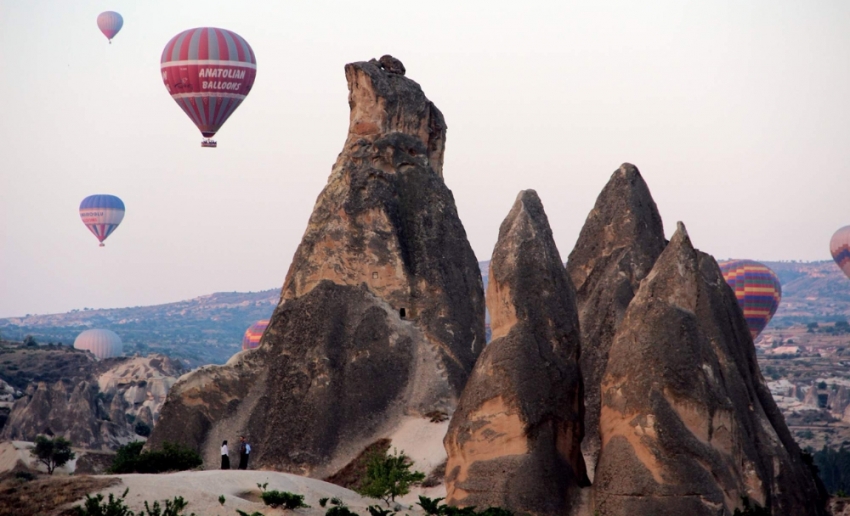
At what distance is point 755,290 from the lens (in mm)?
77875

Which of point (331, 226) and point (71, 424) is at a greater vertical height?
point (331, 226)

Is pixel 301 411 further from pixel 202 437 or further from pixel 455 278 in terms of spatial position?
pixel 455 278

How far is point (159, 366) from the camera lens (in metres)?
94.9

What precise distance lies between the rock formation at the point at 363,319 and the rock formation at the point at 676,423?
6662mm

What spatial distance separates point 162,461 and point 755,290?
5999 cm

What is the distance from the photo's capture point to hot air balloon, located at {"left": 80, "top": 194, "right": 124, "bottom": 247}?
279 ft

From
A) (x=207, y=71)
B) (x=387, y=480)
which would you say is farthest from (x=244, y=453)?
(x=207, y=71)

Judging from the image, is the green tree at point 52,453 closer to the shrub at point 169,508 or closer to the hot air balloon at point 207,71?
the hot air balloon at point 207,71

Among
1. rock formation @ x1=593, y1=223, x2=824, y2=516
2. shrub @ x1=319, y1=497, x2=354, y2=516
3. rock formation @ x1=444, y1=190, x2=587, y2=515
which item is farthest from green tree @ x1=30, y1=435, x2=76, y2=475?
rock formation @ x1=593, y1=223, x2=824, y2=516

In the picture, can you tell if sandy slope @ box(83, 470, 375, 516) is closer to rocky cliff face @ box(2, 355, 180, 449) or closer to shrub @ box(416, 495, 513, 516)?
shrub @ box(416, 495, 513, 516)

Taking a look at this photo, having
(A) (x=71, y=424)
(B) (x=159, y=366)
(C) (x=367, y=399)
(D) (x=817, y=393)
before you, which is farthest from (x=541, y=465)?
(D) (x=817, y=393)

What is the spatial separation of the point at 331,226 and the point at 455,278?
247 cm

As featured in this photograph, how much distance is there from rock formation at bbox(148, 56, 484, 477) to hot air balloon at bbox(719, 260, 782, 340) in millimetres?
52107

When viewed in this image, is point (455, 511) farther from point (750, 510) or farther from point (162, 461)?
point (162, 461)
